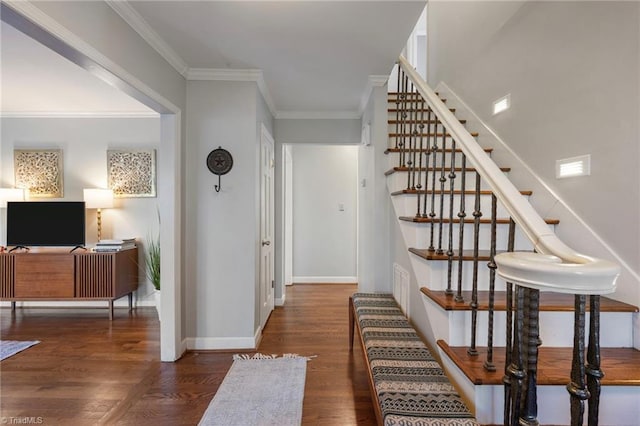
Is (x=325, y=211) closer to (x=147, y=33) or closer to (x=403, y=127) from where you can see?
(x=403, y=127)

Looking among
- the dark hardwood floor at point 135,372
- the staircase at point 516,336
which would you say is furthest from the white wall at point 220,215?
the staircase at point 516,336

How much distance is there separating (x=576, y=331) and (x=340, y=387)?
1719 mm

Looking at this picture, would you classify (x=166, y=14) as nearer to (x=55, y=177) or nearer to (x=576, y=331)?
(x=576, y=331)

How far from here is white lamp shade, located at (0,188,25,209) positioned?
12.3 feet

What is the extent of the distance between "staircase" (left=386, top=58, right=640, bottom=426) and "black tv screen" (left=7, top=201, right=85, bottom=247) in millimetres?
3713

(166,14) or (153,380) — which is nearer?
(166,14)

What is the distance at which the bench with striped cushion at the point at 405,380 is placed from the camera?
1131mm

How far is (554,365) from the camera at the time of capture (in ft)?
4.10

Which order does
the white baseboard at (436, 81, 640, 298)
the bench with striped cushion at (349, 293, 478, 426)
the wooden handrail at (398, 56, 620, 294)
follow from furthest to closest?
the white baseboard at (436, 81, 640, 298)
the bench with striped cushion at (349, 293, 478, 426)
the wooden handrail at (398, 56, 620, 294)

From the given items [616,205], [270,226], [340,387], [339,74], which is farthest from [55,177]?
[616,205]

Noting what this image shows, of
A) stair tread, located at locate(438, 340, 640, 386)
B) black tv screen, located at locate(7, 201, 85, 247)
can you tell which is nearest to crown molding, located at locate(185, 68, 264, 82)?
black tv screen, located at locate(7, 201, 85, 247)

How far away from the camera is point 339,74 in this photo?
9.12ft

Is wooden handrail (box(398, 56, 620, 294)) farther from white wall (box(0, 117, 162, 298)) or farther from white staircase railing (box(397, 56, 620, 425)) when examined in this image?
white wall (box(0, 117, 162, 298))

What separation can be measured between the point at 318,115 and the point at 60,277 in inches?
136
